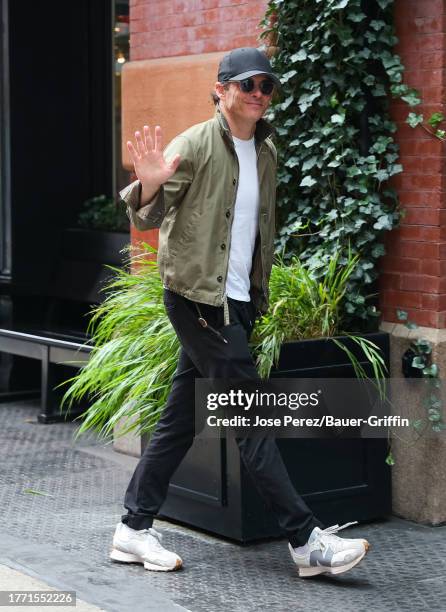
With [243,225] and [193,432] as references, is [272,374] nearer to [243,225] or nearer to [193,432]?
[193,432]

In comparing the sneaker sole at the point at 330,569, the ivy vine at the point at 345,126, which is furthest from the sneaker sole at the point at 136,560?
the ivy vine at the point at 345,126

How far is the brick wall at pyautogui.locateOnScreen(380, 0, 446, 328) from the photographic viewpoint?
18.9ft

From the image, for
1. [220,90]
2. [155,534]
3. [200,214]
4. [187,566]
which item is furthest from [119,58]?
[187,566]

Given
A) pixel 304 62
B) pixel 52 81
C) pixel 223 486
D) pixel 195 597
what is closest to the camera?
pixel 195 597

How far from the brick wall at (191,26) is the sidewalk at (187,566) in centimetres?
245

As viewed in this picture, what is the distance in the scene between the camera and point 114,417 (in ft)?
18.8

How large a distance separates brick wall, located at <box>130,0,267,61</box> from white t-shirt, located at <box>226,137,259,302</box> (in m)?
1.54

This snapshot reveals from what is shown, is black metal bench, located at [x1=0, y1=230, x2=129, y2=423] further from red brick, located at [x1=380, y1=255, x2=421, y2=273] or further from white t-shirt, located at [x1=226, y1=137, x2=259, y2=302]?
white t-shirt, located at [x1=226, y1=137, x2=259, y2=302]

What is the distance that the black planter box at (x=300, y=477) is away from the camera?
5.52m

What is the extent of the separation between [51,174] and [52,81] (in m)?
0.68

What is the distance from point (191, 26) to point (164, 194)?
7.66 feet

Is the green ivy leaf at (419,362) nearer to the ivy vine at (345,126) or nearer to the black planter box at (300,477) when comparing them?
the black planter box at (300,477)

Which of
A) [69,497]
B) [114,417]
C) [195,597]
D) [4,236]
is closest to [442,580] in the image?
[195,597]

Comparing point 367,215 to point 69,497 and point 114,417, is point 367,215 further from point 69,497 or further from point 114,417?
point 69,497
